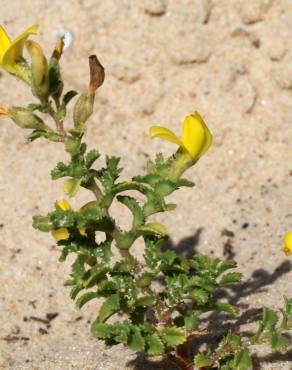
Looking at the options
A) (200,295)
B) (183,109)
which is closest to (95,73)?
(200,295)

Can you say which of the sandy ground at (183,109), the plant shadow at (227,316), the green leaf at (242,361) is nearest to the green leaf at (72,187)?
the green leaf at (242,361)

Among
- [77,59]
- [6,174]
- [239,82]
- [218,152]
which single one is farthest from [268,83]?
[6,174]

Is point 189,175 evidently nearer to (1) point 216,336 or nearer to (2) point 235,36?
(2) point 235,36

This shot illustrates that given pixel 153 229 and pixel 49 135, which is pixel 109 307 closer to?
pixel 153 229

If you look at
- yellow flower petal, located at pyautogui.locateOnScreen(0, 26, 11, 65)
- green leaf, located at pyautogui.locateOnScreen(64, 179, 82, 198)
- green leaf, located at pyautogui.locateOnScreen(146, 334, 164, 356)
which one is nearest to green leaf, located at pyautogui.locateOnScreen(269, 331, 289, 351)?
green leaf, located at pyautogui.locateOnScreen(146, 334, 164, 356)

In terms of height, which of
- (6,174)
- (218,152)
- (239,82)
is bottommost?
A: (6,174)
